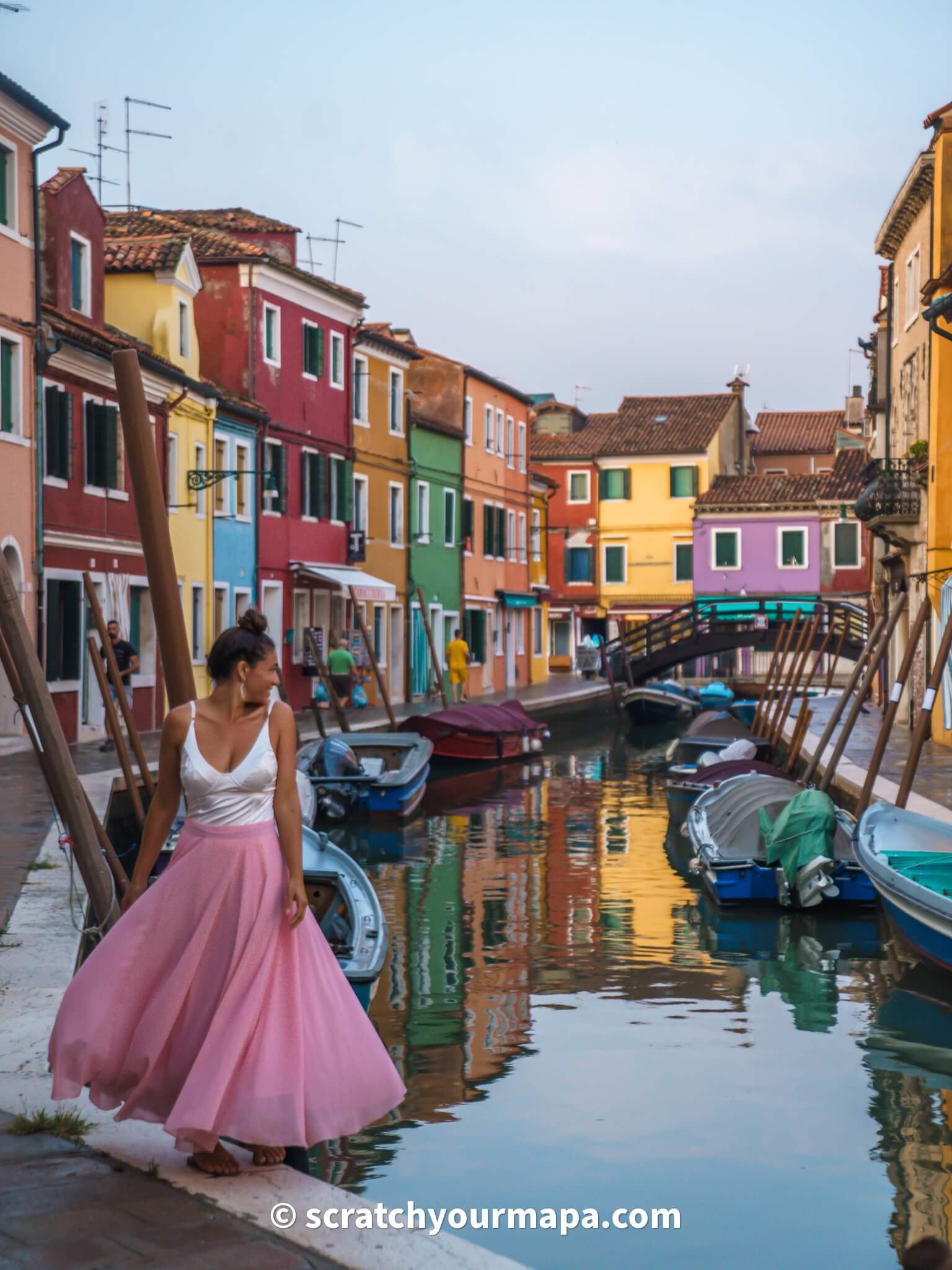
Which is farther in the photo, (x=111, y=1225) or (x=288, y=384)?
(x=288, y=384)

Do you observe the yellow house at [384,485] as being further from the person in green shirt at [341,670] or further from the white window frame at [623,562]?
the white window frame at [623,562]

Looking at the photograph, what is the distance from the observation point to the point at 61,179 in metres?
22.4

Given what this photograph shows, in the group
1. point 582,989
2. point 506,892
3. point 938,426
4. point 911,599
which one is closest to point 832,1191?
point 582,989

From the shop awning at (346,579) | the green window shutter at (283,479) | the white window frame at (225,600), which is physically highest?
the green window shutter at (283,479)

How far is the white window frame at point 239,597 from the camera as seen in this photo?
28.3 m

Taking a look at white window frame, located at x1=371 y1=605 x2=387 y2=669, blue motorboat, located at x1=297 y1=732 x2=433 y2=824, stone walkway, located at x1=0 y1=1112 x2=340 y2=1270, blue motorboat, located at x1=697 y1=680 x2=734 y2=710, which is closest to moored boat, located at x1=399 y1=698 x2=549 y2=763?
blue motorboat, located at x1=297 y1=732 x2=433 y2=824

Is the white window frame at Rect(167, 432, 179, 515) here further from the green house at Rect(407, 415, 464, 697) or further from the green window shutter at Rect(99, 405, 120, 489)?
the green house at Rect(407, 415, 464, 697)

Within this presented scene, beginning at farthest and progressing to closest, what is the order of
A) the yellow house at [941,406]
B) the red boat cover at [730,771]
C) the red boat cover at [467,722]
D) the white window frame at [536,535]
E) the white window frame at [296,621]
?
the white window frame at [536,535]
the white window frame at [296,621]
the red boat cover at [467,722]
the yellow house at [941,406]
the red boat cover at [730,771]

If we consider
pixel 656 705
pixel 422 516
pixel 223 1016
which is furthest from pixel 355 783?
pixel 656 705

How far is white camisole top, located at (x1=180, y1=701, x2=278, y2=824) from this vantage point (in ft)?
14.5

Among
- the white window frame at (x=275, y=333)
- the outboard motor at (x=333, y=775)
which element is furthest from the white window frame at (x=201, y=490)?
the outboard motor at (x=333, y=775)

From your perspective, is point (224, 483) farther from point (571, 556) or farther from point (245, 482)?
point (571, 556)

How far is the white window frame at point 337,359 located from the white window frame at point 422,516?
196 inches

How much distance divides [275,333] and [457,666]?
8.74 m
